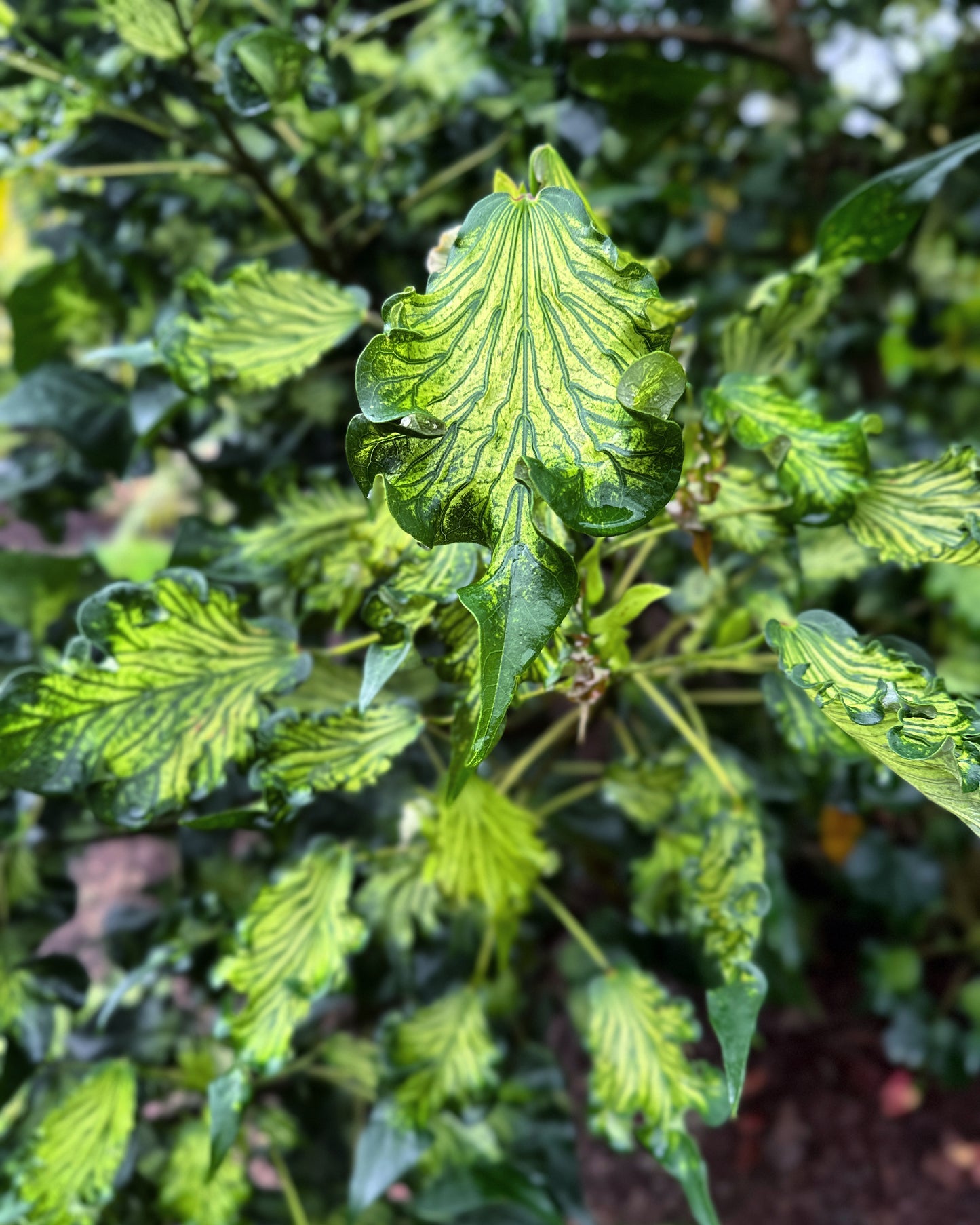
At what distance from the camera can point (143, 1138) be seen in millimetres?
866

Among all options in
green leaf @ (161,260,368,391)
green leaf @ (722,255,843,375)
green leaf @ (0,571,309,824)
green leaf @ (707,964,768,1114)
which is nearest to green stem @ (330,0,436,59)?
green leaf @ (161,260,368,391)

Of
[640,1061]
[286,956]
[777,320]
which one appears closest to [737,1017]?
[640,1061]

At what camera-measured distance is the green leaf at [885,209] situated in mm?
604

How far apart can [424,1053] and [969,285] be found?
4.25 feet

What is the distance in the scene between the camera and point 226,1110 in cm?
58

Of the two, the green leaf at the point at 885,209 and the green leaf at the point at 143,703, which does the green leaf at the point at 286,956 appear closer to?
the green leaf at the point at 143,703

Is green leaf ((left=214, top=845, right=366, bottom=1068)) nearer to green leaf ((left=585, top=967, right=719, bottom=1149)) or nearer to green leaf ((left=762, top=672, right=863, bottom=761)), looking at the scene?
green leaf ((left=585, top=967, right=719, bottom=1149))

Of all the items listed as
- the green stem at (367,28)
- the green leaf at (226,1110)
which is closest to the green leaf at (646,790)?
the green leaf at (226,1110)

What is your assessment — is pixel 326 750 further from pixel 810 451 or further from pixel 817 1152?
pixel 817 1152

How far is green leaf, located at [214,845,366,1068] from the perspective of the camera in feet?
1.95

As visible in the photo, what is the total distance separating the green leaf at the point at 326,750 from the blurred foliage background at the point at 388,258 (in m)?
0.21

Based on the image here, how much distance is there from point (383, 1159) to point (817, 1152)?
3.00 feet

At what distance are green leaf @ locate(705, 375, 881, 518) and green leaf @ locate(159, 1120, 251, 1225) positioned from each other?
0.67m

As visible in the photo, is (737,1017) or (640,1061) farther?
(640,1061)
